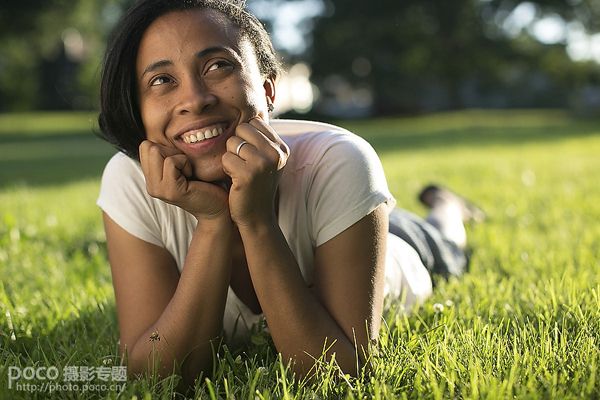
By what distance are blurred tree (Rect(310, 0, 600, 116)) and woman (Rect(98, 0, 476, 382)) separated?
36166 mm

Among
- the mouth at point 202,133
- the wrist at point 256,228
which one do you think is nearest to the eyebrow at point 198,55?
the mouth at point 202,133

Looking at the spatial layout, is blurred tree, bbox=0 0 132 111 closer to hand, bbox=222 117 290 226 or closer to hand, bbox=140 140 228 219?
hand, bbox=140 140 228 219

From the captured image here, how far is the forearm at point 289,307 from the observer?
7.06 ft

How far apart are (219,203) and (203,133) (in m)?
0.24

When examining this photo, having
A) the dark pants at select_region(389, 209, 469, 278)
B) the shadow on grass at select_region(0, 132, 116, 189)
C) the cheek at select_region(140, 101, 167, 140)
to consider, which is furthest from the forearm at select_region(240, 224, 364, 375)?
the shadow on grass at select_region(0, 132, 116, 189)

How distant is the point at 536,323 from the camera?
271 centimetres

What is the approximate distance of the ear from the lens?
2598 millimetres

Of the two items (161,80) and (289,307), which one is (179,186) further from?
(289,307)

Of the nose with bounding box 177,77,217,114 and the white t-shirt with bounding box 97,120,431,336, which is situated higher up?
the nose with bounding box 177,77,217,114

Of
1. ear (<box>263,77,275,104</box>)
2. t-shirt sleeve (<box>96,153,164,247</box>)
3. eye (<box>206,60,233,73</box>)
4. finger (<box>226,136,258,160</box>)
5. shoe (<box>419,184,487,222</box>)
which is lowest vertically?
shoe (<box>419,184,487,222</box>)

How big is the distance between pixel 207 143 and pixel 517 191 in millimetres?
5300

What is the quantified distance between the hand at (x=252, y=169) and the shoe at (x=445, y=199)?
10.3 ft

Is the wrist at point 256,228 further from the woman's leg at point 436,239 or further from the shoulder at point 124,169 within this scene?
the woman's leg at point 436,239

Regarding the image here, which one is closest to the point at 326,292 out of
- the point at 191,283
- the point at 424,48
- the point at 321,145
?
the point at 191,283
